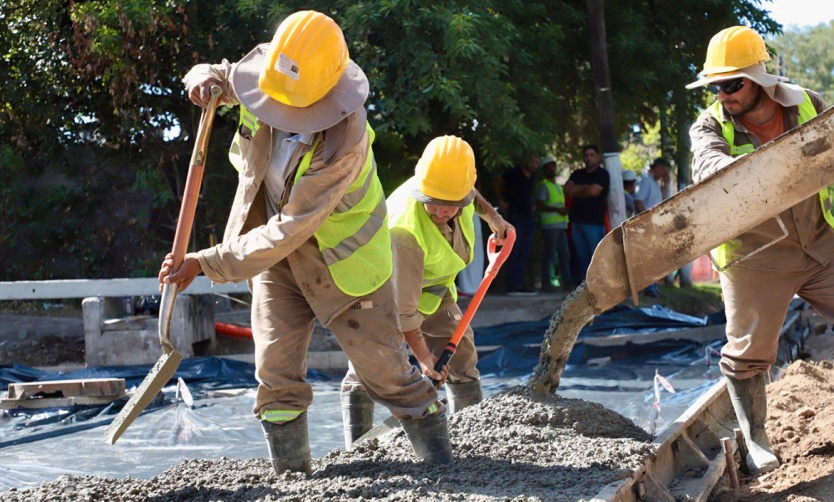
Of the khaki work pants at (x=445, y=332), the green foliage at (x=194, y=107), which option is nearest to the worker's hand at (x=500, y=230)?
the khaki work pants at (x=445, y=332)

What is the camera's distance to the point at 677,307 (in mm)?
13758

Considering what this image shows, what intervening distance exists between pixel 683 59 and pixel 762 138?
387 inches

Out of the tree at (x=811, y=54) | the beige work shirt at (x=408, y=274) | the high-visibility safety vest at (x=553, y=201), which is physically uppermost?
the tree at (x=811, y=54)

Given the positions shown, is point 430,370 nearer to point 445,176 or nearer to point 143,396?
point 445,176

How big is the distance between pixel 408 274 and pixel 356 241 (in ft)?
3.11

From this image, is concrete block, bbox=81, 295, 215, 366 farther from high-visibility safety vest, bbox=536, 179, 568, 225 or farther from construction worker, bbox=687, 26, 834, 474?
construction worker, bbox=687, 26, 834, 474

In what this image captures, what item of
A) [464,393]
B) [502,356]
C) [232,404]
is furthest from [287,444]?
[502,356]

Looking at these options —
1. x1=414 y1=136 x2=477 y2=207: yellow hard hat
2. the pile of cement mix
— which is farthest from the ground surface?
x1=414 y1=136 x2=477 y2=207: yellow hard hat

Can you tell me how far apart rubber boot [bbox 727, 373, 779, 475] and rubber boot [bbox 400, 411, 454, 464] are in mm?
1571

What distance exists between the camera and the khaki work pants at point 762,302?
4664 mm

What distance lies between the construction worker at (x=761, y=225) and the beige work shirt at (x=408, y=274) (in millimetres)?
1390

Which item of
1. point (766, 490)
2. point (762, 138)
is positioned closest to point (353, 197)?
point (762, 138)

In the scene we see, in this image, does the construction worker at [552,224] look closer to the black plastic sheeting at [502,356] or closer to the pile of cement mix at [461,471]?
the black plastic sheeting at [502,356]

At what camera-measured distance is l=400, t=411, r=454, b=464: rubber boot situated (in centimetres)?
425
